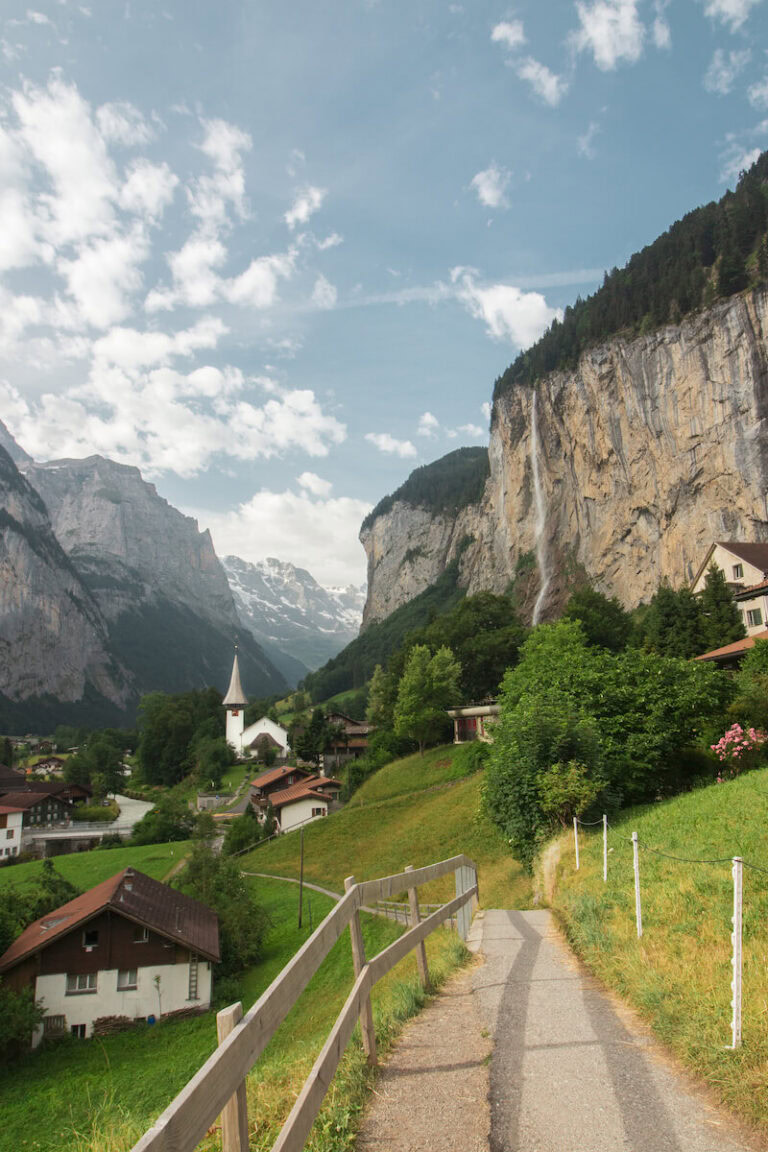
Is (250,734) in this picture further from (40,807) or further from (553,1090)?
(553,1090)

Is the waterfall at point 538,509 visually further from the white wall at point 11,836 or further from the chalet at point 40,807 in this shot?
the white wall at point 11,836

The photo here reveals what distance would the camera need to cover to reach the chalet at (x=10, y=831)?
7012 cm

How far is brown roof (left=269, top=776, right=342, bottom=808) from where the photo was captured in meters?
62.2

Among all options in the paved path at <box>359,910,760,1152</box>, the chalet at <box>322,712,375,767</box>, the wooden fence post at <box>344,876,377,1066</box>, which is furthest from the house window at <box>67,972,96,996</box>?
the chalet at <box>322,712,375,767</box>

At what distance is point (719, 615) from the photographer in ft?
176

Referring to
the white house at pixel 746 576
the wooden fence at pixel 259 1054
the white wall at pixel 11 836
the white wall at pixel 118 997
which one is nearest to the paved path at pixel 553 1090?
the wooden fence at pixel 259 1054

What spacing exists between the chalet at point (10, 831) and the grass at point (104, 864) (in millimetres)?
10950

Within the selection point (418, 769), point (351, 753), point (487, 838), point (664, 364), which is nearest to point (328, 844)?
point (418, 769)

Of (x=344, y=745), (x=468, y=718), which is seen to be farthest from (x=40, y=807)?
(x=468, y=718)

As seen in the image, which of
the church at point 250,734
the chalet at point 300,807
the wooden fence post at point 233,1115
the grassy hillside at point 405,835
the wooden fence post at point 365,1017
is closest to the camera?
the wooden fence post at point 233,1115

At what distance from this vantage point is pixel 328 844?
4872cm

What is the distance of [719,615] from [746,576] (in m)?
10.3

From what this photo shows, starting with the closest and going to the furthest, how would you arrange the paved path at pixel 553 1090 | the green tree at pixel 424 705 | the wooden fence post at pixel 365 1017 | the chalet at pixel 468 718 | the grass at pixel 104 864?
the paved path at pixel 553 1090
the wooden fence post at pixel 365 1017
the grass at pixel 104 864
the green tree at pixel 424 705
the chalet at pixel 468 718

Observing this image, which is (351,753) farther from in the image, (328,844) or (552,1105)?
(552,1105)
